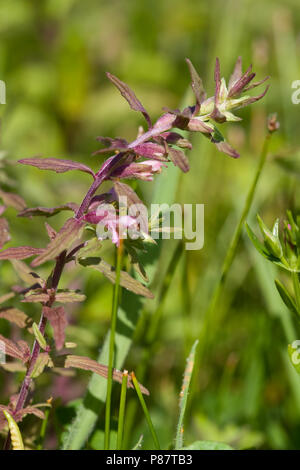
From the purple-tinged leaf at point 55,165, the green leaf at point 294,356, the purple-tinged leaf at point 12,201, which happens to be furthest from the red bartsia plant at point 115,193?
the green leaf at point 294,356

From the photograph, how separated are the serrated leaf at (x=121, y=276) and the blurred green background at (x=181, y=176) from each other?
0.78ft

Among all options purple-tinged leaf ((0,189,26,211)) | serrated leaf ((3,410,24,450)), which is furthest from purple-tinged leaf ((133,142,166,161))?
serrated leaf ((3,410,24,450))

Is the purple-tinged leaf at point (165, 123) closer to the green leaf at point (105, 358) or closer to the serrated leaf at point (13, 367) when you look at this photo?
the green leaf at point (105, 358)

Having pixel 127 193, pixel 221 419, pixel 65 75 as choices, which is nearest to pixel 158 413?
pixel 221 419

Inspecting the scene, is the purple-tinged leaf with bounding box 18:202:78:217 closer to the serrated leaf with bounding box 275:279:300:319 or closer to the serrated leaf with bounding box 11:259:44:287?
the serrated leaf with bounding box 11:259:44:287

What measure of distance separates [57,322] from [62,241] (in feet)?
0.28

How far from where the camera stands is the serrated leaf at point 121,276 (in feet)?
2.02

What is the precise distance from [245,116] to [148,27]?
1.63 ft

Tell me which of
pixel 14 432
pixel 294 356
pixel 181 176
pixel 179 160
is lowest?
pixel 14 432

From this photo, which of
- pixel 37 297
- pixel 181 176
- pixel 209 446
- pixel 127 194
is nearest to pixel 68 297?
pixel 37 297

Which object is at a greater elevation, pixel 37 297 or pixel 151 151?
pixel 151 151

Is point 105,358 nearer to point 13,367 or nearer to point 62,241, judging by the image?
point 13,367

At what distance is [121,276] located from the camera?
625 millimetres

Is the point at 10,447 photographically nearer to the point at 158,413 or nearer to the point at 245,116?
the point at 158,413
